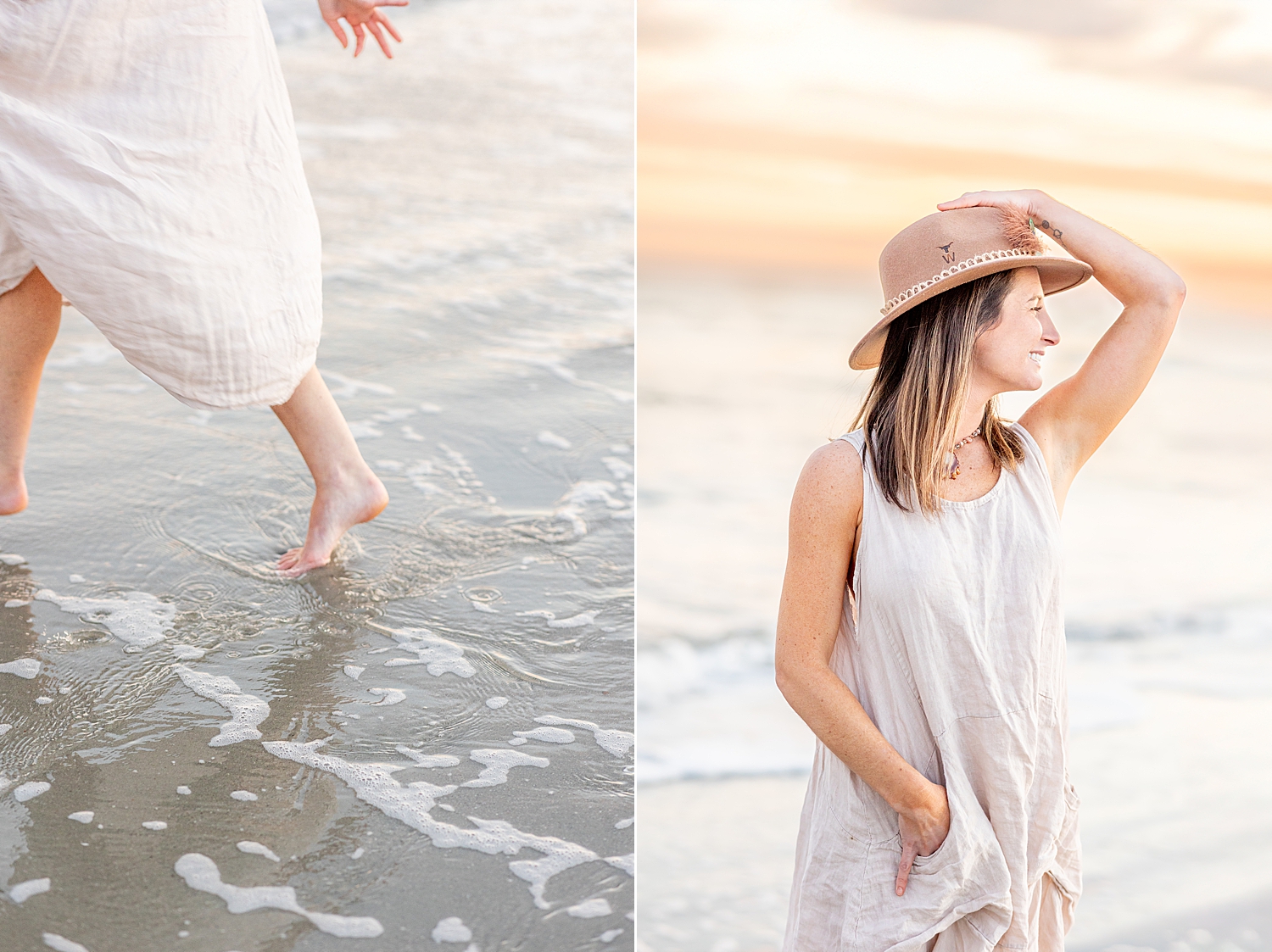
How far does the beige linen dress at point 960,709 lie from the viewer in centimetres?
152

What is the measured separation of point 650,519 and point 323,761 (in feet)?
9.64

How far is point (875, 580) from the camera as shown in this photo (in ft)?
4.96

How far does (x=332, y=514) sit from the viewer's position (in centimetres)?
293

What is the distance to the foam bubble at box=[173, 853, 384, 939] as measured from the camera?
1835mm

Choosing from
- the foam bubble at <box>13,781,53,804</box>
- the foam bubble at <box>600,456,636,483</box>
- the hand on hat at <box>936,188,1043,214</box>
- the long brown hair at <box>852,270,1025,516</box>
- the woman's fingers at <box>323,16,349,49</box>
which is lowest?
the foam bubble at <box>13,781,53,804</box>

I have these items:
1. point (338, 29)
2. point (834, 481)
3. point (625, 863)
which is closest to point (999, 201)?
point (834, 481)

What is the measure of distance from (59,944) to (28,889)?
0.15 m

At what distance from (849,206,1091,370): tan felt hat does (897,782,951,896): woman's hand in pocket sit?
0.61 m

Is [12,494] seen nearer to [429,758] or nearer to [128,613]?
[128,613]

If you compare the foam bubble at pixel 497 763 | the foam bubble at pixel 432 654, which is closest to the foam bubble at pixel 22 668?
the foam bubble at pixel 432 654

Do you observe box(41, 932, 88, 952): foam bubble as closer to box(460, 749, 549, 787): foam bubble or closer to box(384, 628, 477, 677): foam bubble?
box(460, 749, 549, 787): foam bubble

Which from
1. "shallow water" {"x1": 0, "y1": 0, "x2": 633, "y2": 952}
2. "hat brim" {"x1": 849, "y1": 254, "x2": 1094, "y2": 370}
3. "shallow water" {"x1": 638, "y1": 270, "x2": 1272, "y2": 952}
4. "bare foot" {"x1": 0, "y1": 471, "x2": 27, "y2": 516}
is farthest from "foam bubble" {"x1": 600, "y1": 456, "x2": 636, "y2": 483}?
"hat brim" {"x1": 849, "y1": 254, "x2": 1094, "y2": 370}

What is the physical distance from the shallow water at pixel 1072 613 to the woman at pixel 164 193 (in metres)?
1.38

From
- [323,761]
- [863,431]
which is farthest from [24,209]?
[863,431]
